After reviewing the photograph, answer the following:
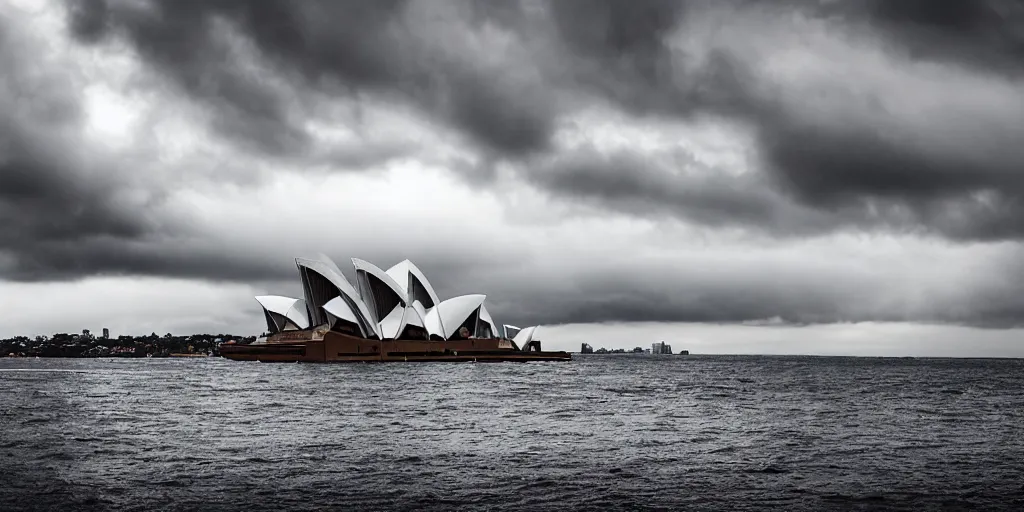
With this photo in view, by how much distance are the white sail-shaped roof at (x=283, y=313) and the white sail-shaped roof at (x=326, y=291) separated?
8.18 metres

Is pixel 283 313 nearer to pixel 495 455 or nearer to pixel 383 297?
pixel 383 297

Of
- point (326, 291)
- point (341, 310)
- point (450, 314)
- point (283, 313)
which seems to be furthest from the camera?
point (283, 313)

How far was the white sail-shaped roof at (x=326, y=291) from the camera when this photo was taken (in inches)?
3179

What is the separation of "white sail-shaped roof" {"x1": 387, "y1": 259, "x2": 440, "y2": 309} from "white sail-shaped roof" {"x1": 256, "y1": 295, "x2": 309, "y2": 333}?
1236cm

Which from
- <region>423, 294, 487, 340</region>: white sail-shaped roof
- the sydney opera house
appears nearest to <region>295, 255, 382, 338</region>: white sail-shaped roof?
the sydney opera house

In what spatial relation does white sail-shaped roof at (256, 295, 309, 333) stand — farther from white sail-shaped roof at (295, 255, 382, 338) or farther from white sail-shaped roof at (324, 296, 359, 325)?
white sail-shaped roof at (324, 296, 359, 325)

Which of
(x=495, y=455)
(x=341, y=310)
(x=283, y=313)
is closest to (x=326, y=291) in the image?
(x=341, y=310)

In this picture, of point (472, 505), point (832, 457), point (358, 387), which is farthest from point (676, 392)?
point (472, 505)

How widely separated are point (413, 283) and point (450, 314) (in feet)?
18.2

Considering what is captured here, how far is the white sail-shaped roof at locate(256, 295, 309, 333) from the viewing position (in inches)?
3669

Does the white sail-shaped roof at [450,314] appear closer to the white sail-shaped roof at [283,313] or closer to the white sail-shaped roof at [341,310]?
the white sail-shaped roof at [341,310]

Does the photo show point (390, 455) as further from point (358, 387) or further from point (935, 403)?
point (935, 403)

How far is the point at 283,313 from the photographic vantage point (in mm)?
93625

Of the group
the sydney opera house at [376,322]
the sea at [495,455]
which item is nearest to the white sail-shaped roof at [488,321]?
the sydney opera house at [376,322]
